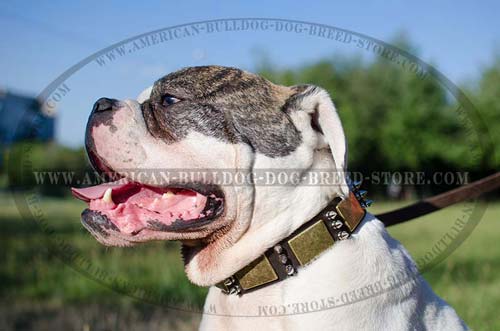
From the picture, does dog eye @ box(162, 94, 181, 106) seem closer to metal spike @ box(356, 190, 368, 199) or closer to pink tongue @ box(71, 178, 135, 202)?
pink tongue @ box(71, 178, 135, 202)

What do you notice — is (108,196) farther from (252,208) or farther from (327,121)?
(327,121)

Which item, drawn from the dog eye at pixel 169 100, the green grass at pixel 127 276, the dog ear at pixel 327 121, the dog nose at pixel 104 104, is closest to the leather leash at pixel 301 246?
the dog ear at pixel 327 121

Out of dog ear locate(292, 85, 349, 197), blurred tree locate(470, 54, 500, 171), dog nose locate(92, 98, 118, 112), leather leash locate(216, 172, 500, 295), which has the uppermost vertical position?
dog nose locate(92, 98, 118, 112)

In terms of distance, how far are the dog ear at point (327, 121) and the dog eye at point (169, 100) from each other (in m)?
0.56

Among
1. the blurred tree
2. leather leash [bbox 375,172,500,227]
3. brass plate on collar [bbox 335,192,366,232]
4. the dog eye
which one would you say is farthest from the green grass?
the blurred tree

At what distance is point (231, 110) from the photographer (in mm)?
2705

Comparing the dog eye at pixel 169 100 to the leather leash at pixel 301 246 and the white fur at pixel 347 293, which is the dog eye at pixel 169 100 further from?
the white fur at pixel 347 293

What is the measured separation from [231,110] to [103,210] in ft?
2.46

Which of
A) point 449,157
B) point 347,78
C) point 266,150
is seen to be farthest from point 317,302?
point 347,78

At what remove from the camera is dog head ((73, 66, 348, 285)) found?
8.50 feet

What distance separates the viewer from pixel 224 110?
270 cm

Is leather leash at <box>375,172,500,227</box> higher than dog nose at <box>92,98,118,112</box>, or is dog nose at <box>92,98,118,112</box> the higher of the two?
dog nose at <box>92,98,118,112</box>

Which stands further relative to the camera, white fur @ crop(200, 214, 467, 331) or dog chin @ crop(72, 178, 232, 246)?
dog chin @ crop(72, 178, 232, 246)

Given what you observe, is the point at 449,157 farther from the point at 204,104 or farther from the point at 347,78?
the point at 204,104
